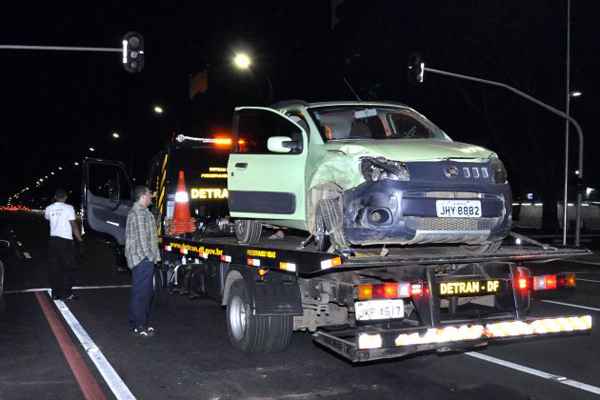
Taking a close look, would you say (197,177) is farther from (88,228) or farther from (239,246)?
(239,246)

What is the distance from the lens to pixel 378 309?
19.9 feet

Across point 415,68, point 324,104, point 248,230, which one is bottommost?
point 248,230

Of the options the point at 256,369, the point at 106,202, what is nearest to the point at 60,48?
the point at 106,202

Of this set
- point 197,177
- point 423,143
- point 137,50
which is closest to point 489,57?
point 137,50

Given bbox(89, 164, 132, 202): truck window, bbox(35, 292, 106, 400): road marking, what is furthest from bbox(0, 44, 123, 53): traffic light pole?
bbox(35, 292, 106, 400): road marking

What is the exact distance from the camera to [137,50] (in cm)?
1897

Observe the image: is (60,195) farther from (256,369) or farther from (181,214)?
(256,369)

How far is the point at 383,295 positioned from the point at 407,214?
80 centimetres

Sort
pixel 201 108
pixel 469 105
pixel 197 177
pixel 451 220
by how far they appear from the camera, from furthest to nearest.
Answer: pixel 201 108, pixel 469 105, pixel 197 177, pixel 451 220

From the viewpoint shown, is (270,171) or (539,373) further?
(270,171)

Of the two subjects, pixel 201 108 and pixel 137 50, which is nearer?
pixel 137 50

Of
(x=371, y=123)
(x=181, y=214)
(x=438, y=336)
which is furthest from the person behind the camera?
(x=181, y=214)

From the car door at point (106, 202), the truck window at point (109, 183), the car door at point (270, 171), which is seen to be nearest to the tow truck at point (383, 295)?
→ the car door at point (270, 171)

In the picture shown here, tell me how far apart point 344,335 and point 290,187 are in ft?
6.53
